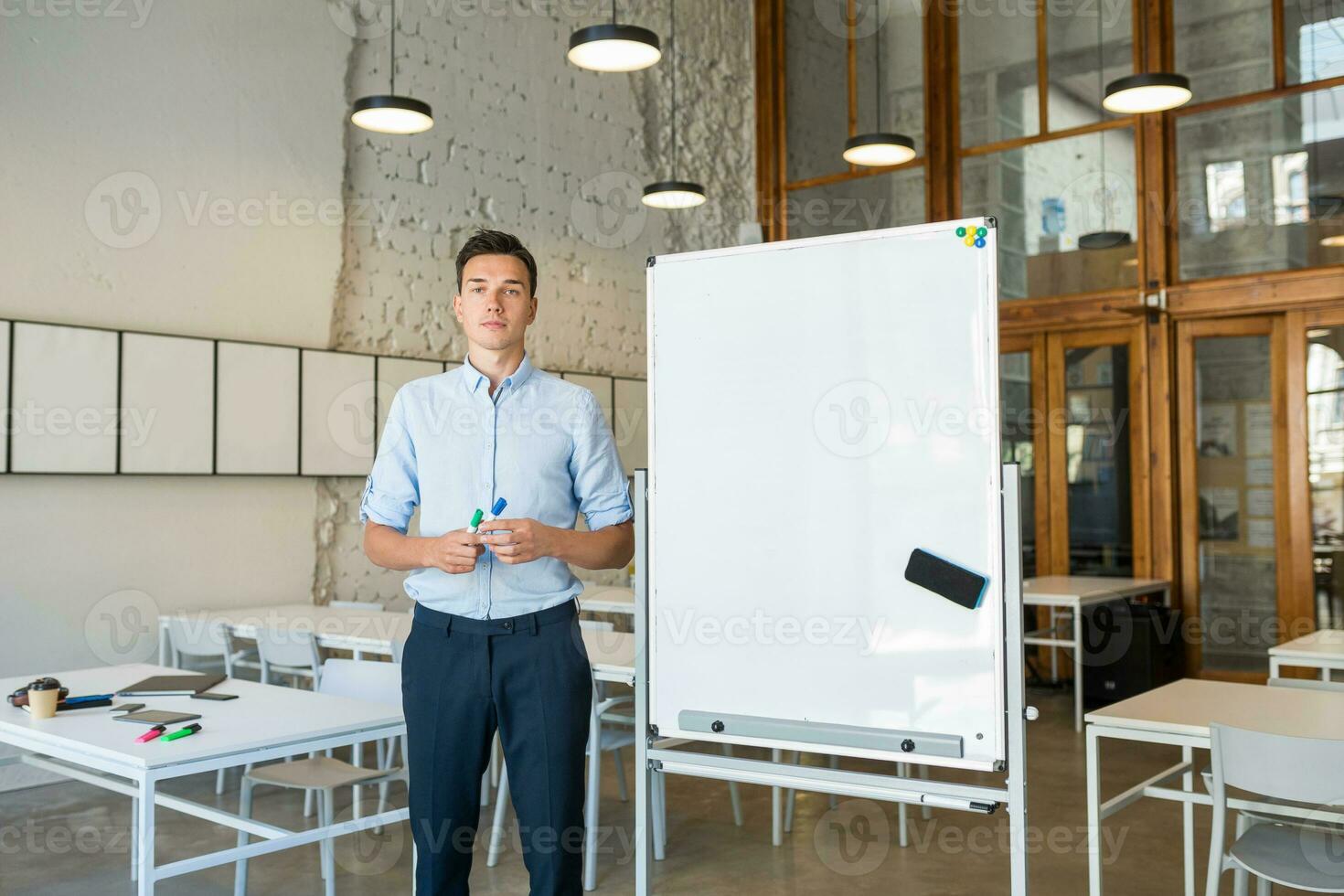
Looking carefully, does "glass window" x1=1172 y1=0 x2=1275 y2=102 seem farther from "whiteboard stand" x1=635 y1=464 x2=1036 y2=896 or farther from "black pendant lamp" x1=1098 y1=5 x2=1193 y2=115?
"whiteboard stand" x1=635 y1=464 x2=1036 y2=896

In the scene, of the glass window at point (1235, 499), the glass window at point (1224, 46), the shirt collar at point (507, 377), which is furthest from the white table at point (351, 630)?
the glass window at point (1224, 46)

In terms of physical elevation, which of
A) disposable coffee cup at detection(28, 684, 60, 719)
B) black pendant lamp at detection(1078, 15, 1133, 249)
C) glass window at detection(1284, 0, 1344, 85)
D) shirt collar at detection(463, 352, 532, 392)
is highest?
glass window at detection(1284, 0, 1344, 85)

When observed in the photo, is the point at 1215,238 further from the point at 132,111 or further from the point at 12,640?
the point at 12,640

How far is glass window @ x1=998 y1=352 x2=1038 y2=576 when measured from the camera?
783cm

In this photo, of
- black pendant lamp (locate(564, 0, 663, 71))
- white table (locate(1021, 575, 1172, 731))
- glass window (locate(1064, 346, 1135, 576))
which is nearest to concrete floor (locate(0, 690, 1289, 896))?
white table (locate(1021, 575, 1172, 731))

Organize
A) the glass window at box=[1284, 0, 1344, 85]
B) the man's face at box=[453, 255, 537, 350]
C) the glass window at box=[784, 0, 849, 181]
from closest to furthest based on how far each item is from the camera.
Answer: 1. the man's face at box=[453, 255, 537, 350]
2. the glass window at box=[1284, 0, 1344, 85]
3. the glass window at box=[784, 0, 849, 181]

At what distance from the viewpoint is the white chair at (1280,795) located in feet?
7.70

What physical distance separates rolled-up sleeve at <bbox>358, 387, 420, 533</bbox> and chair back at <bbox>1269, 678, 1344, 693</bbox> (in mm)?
2581

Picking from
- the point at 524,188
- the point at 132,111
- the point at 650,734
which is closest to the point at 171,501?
the point at 132,111

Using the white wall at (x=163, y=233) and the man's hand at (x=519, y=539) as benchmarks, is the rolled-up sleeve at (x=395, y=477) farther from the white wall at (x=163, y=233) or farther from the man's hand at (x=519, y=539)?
the white wall at (x=163, y=233)

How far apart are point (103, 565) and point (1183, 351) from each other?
20.4 feet

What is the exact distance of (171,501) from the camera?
5.46 metres

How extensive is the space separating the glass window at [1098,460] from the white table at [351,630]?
3959mm

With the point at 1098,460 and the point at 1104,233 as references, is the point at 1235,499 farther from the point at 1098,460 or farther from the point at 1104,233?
the point at 1104,233
